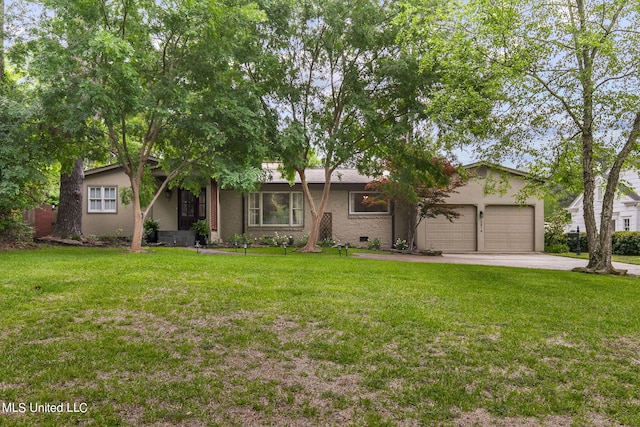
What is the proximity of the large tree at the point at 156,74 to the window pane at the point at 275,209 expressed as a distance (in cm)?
644

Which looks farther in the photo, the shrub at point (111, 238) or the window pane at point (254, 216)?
the window pane at point (254, 216)

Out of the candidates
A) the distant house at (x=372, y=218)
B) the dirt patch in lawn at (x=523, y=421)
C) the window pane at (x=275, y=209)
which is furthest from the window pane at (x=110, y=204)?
the dirt patch in lawn at (x=523, y=421)

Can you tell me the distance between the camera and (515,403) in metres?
3.15

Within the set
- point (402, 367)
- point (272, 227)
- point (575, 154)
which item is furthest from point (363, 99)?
point (402, 367)

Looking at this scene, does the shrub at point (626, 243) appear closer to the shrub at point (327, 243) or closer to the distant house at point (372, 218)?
the distant house at point (372, 218)

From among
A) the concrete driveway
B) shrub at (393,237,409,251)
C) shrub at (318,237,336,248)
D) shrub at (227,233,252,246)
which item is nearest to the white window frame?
shrub at (227,233,252,246)

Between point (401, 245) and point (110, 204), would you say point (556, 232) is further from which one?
point (110, 204)

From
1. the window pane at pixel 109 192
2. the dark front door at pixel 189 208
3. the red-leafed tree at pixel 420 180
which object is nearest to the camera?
the red-leafed tree at pixel 420 180

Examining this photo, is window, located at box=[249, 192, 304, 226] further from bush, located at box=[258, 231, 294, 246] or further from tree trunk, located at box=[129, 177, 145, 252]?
tree trunk, located at box=[129, 177, 145, 252]

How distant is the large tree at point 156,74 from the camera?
33.4 ft

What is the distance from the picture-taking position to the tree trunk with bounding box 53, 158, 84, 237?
51.8ft

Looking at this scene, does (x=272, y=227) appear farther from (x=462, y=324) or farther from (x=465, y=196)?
(x=462, y=324)

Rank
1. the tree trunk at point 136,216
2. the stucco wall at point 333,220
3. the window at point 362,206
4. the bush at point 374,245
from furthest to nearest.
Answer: the window at point 362,206
the stucco wall at point 333,220
the bush at point 374,245
the tree trunk at point 136,216

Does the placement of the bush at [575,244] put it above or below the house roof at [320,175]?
below
